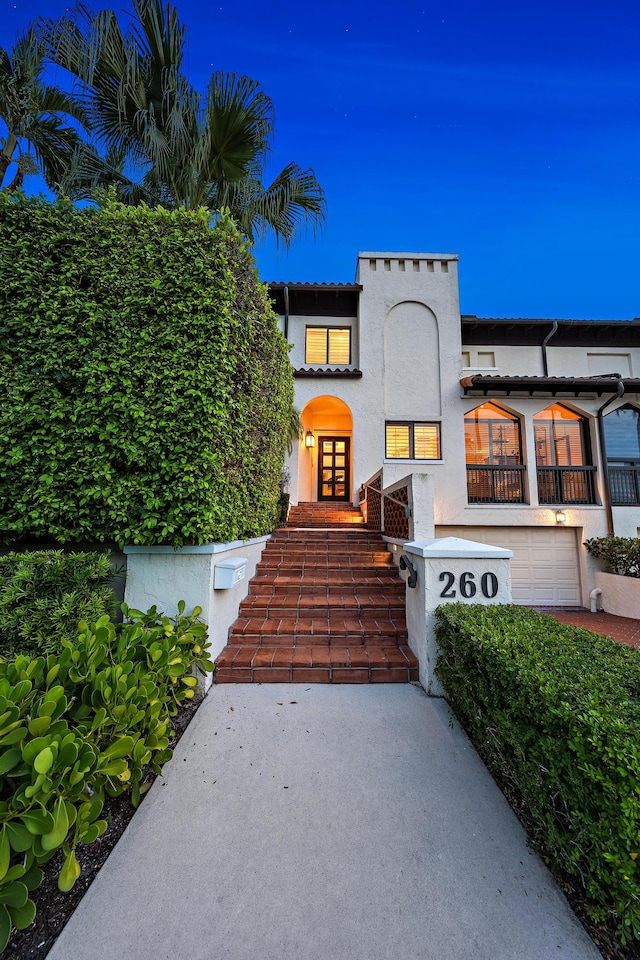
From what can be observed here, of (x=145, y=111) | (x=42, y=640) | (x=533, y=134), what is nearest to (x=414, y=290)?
(x=145, y=111)

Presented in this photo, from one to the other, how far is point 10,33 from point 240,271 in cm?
471

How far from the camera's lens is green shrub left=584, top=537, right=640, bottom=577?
8.16 metres

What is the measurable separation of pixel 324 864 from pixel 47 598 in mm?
2436

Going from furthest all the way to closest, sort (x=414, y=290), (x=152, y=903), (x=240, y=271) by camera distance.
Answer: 1. (x=414, y=290)
2. (x=240, y=271)
3. (x=152, y=903)

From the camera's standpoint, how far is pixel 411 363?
10.1 m

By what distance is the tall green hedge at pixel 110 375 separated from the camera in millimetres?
3160

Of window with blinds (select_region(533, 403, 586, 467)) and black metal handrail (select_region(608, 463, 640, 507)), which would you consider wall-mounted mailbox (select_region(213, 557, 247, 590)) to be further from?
black metal handrail (select_region(608, 463, 640, 507))

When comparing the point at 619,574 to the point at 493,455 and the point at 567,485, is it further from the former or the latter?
the point at 493,455

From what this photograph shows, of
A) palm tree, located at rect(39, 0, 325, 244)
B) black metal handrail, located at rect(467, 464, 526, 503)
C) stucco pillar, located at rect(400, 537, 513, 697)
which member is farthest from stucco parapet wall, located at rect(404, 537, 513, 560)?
black metal handrail, located at rect(467, 464, 526, 503)

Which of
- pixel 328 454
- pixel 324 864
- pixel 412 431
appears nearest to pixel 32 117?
pixel 328 454

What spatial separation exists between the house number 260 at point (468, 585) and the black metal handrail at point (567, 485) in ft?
24.7

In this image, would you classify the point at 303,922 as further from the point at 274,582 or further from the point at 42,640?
the point at 274,582

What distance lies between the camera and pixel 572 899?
149 cm

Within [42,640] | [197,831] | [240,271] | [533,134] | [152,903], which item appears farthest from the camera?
[533,134]
